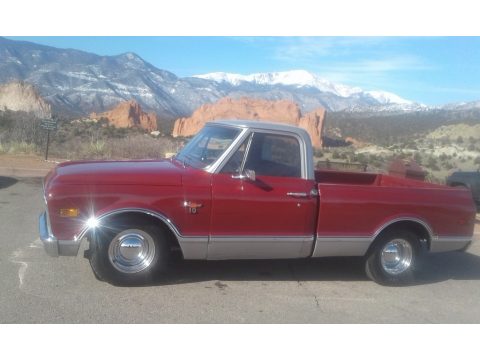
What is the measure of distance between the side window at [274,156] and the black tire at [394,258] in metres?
1.34

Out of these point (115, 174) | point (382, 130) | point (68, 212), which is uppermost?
point (382, 130)

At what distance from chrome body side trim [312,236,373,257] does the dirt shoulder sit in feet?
33.2

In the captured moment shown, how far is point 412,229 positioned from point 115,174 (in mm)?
3516

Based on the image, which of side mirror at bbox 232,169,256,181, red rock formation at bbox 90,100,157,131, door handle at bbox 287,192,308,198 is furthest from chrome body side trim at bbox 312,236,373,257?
red rock formation at bbox 90,100,157,131

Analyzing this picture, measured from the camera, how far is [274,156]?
575cm

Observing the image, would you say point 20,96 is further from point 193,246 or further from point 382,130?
point 193,246

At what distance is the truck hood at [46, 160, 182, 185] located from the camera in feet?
16.6

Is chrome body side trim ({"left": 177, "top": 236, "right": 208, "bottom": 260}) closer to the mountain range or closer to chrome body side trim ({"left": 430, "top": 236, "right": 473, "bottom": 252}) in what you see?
chrome body side trim ({"left": 430, "top": 236, "right": 473, "bottom": 252})

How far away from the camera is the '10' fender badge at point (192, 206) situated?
516 centimetres

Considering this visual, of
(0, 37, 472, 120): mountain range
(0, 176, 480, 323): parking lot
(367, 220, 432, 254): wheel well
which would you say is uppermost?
(0, 37, 472, 120): mountain range

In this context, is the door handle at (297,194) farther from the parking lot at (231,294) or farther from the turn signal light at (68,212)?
the turn signal light at (68,212)

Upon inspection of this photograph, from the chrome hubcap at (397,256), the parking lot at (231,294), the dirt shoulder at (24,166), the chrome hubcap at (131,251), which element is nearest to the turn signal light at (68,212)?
the chrome hubcap at (131,251)

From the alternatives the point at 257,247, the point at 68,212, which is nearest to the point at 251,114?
the point at 257,247

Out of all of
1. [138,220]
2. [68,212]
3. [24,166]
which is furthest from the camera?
[24,166]
